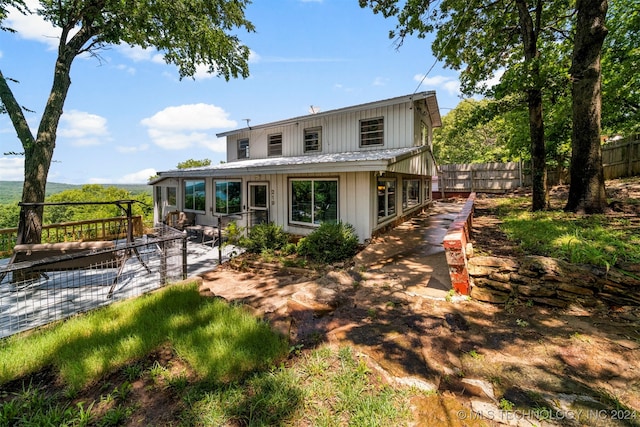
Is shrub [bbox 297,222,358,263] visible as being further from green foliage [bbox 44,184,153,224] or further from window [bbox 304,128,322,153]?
green foliage [bbox 44,184,153,224]

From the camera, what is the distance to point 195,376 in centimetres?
260

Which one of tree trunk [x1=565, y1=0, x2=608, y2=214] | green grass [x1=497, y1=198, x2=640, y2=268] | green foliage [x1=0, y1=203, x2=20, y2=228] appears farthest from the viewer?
green foliage [x1=0, y1=203, x2=20, y2=228]

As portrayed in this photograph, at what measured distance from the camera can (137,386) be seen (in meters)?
2.48

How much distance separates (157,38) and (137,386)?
10315mm

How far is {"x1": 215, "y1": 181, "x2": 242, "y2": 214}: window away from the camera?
38.8 ft

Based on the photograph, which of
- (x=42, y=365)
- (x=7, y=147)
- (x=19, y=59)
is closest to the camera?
(x=42, y=365)

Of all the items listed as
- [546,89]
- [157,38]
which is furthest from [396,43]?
[157,38]

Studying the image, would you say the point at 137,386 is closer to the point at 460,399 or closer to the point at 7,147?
the point at 460,399

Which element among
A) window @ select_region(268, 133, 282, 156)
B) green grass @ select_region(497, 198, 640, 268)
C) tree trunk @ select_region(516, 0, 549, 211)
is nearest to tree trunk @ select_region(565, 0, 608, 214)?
green grass @ select_region(497, 198, 640, 268)

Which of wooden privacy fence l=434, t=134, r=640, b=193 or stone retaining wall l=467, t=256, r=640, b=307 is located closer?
stone retaining wall l=467, t=256, r=640, b=307

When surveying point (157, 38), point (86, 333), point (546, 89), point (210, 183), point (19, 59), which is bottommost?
point (86, 333)

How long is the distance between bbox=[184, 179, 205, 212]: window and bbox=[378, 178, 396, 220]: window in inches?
336

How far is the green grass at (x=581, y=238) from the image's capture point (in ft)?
12.8

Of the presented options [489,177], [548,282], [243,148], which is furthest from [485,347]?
[489,177]
